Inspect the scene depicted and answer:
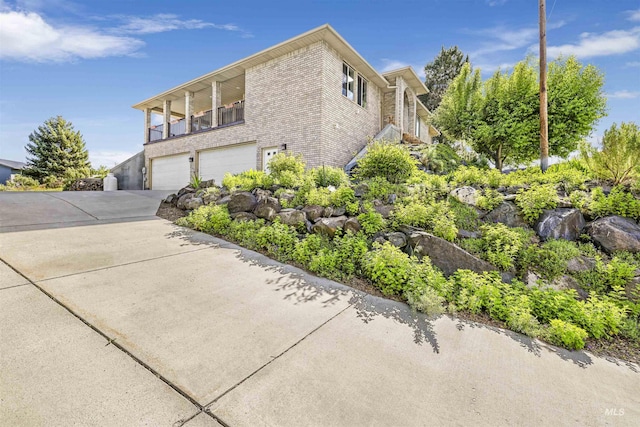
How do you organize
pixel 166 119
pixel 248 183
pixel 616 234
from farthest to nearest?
pixel 166 119
pixel 248 183
pixel 616 234

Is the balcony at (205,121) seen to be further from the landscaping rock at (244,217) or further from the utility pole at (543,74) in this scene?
the utility pole at (543,74)

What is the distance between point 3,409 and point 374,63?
1358 cm

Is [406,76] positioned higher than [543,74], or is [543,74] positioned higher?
[406,76]

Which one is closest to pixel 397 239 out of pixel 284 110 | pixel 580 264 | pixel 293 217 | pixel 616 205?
pixel 293 217

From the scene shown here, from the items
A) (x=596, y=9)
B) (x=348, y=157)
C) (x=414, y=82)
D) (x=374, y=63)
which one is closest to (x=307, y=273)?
(x=348, y=157)

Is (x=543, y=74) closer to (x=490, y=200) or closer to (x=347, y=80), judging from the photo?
(x=490, y=200)

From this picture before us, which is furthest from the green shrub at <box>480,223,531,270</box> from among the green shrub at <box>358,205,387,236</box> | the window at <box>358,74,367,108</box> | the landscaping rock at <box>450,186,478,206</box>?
the window at <box>358,74,367,108</box>

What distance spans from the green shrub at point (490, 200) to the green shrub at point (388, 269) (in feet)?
6.35

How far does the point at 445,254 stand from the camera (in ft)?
12.8

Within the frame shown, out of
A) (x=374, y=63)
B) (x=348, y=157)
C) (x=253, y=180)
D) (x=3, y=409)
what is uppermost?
(x=374, y=63)

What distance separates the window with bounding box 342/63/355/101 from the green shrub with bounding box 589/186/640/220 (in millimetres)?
8711

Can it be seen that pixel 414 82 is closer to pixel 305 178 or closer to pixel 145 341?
pixel 305 178

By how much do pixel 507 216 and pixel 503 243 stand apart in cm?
85

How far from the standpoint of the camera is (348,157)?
10945 millimetres
